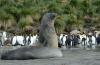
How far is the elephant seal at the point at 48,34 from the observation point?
22.0 meters

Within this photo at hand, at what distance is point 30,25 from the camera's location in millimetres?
59438

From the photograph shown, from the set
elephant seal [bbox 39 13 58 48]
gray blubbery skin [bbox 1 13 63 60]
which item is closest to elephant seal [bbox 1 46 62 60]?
gray blubbery skin [bbox 1 13 63 60]

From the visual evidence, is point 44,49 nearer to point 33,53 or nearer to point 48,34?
point 33,53

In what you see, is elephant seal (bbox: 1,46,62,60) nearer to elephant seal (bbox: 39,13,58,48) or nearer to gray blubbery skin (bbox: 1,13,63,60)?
gray blubbery skin (bbox: 1,13,63,60)

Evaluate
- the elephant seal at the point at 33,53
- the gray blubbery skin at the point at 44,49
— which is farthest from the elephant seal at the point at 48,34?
Result: the elephant seal at the point at 33,53

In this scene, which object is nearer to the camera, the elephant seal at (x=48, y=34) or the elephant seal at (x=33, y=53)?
the elephant seal at (x=33, y=53)

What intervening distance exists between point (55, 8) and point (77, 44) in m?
16.6

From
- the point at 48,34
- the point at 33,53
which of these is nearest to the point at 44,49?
the point at 33,53

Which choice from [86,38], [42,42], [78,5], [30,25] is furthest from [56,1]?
[42,42]

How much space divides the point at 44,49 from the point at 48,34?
1043 millimetres

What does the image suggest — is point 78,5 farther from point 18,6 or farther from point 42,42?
point 42,42

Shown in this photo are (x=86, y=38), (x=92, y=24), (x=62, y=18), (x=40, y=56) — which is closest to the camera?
(x=40, y=56)

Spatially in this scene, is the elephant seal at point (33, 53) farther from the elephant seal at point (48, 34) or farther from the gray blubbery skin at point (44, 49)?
the elephant seal at point (48, 34)

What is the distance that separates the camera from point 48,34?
22219 millimetres
